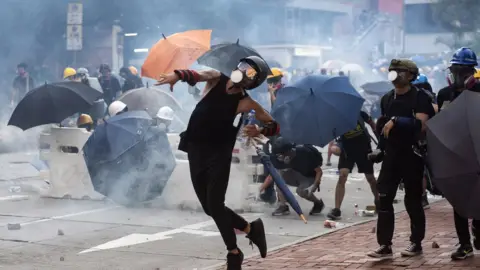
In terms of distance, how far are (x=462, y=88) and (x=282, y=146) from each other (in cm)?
328

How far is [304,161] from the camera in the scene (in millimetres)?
10664

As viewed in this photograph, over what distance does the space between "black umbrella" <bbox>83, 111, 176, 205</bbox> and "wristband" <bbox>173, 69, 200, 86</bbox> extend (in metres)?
4.55

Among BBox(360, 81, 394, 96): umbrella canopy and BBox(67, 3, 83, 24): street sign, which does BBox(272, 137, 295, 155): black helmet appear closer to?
BBox(360, 81, 394, 96): umbrella canopy

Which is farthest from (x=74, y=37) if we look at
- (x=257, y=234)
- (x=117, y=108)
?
(x=257, y=234)

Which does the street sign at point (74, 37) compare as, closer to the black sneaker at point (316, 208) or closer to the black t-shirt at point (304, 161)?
the black t-shirt at point (304, 161)

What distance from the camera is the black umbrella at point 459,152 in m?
6.77

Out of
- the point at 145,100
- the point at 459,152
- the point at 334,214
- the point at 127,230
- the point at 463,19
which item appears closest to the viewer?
the point at 459,152

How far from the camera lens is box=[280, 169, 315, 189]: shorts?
35.1 feet

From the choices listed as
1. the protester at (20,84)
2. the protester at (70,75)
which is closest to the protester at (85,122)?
the protester at (70,75)

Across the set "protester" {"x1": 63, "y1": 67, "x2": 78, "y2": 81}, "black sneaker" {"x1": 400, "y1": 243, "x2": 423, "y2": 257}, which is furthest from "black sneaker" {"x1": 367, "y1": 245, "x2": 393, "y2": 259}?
"protester" {"x1": 63, "y1": 67, "x2": 78, "y2": 81}

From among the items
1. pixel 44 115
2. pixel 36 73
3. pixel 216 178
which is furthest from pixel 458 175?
pixel 36 73

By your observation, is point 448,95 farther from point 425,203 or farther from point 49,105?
point 49,105

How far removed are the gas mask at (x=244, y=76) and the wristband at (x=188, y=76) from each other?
0.25m

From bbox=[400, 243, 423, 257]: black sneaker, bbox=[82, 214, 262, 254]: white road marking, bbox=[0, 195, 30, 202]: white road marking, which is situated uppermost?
bbox=[400, 243, 423, 257]: black sneaker
